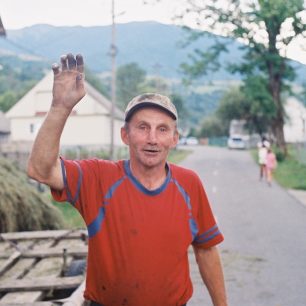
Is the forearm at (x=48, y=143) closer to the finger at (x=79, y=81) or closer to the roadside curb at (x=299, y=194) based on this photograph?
the finger at (x=79, y=81)

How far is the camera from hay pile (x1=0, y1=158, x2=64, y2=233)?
310 inches

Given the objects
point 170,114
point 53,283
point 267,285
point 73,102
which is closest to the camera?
point 73,102

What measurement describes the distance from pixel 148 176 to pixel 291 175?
24.3 meters

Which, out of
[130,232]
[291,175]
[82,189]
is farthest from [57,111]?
[291,175]

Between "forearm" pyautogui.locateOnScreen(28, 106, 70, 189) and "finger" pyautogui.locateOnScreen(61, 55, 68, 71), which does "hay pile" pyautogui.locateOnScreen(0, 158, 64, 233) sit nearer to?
"forearm" pyautogui.locateOnScreen(28, 106, 70, 189)

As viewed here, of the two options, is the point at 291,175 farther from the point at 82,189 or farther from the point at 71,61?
the point at 71,61

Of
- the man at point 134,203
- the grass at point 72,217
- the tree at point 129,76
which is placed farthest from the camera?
the tree at point 129,76

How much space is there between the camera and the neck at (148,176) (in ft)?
9.50

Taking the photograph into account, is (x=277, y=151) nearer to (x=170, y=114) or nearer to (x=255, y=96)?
(x=255, y=96)

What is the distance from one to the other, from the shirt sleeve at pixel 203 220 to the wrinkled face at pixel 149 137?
253 millimetres

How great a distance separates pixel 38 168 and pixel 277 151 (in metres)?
35.3

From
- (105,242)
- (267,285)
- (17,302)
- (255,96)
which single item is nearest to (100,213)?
(105,242)

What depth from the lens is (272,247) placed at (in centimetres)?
990

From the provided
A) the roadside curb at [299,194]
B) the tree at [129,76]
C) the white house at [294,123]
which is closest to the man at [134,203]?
the roadside curb at [299,194]
